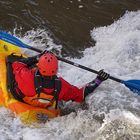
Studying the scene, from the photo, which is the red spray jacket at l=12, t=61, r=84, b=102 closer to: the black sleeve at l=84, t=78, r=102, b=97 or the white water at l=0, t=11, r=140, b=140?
the black sleeve at l=84, t=78, r=102, b=97

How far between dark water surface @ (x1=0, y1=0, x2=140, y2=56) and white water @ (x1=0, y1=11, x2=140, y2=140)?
0.32 meters

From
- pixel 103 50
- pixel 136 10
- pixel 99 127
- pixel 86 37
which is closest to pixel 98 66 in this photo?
pixel 103 50

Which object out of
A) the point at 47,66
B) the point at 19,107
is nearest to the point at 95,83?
the point at 47,66

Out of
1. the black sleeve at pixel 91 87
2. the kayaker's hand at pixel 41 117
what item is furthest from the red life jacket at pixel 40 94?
the black sleeve at pixel 91 87

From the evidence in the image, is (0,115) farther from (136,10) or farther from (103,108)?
(136,10)

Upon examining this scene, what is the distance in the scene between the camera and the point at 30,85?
602 centimetres

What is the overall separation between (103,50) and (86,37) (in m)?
0.70

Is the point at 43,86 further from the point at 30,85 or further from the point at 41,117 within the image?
the point at 41,117

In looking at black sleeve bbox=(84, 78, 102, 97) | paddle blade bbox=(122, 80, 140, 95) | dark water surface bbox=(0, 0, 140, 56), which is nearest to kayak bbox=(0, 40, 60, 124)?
black sleeve bbox=(84, 78, 102, 97)

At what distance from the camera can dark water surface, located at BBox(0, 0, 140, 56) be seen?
28.8 ft

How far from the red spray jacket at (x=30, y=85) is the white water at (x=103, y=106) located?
12.7 inches

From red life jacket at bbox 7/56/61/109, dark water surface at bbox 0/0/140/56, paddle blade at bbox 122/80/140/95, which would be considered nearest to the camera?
red life jacket at bbox 7/56/61/109

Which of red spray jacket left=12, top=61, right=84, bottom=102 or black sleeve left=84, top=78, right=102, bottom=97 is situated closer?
red spray jacket left=12, top=61, right=84, bottom=102

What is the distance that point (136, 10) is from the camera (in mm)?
9477
